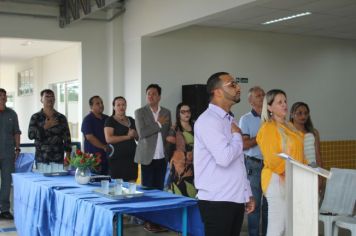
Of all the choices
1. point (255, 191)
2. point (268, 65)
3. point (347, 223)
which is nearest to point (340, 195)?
point (347, 223)

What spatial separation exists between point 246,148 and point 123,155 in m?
1.34

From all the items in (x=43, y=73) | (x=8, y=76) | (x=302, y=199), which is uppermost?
(x=8, y=76)

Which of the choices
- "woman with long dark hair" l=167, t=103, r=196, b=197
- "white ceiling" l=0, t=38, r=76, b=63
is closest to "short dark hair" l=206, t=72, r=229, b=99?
"woman with long dark hair" l=167, t=103, r=196, b=197

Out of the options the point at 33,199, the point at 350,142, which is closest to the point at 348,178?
the point at 33,199

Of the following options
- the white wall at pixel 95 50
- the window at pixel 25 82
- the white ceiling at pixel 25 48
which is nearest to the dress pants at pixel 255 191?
the white wall at pixel 95 50

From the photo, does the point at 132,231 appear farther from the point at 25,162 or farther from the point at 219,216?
the point at 25,162

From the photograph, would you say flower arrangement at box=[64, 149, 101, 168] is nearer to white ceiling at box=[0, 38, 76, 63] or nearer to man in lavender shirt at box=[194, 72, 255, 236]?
man in lavender shirt at box=[194, 72, 255, 236]

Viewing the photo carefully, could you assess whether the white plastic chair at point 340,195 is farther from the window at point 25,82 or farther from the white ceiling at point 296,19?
the window at point 25,82

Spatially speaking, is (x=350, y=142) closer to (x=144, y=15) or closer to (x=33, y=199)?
(x=144, y=15)

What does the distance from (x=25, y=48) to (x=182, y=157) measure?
23.2 ft

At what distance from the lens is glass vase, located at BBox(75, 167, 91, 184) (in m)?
3.93

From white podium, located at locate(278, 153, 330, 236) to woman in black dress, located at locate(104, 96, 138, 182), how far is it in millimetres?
2868

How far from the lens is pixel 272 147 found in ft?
10.3

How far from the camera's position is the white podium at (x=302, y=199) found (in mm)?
1961
